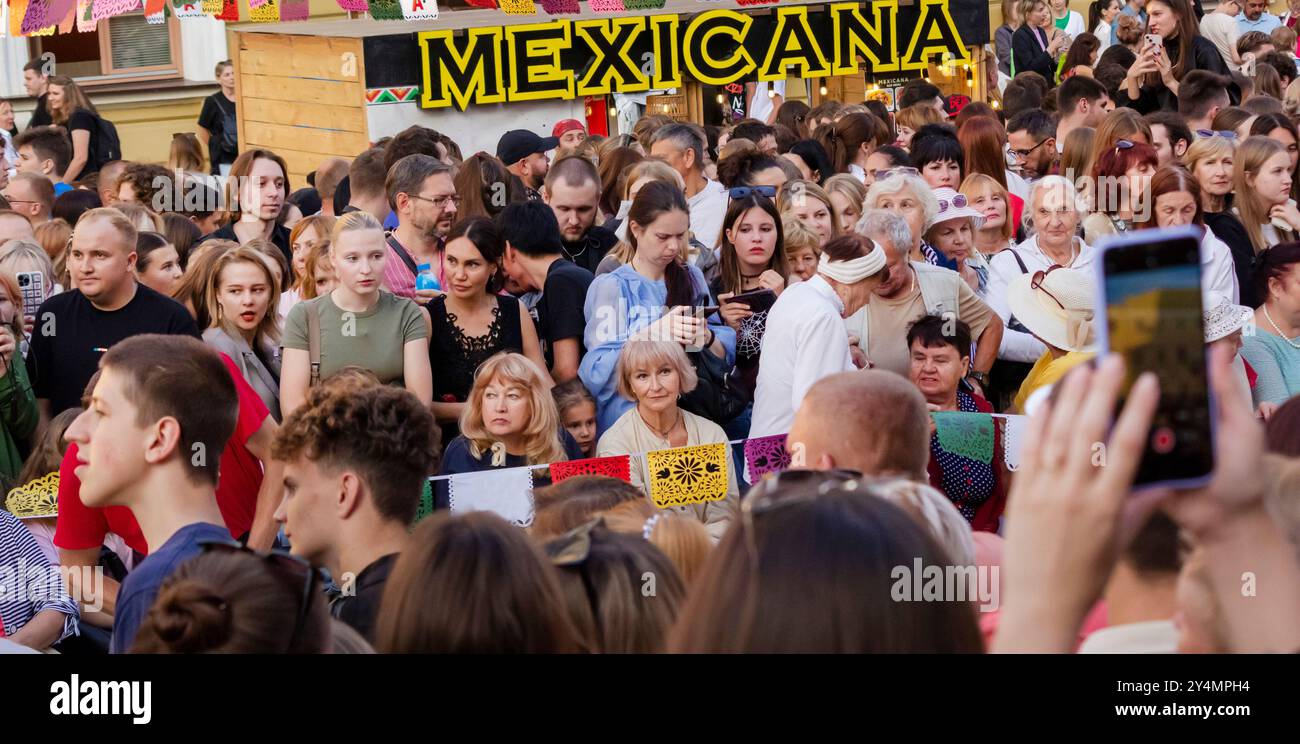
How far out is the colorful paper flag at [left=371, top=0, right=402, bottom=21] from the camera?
1114 cm

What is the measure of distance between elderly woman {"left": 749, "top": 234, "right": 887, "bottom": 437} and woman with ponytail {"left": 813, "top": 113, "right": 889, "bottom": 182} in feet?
13.6

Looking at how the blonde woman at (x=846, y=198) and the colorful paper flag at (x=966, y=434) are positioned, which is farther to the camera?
the blonde woman at (x=846, y=198)

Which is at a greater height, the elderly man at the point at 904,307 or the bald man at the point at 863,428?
the elderly man at the point at 904,307

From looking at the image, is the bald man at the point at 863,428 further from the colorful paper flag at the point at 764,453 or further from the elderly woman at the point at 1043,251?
the elderly woman at the point at 1043,251

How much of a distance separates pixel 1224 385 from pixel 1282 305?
4493 millimetres

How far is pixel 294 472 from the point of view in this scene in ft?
11.1

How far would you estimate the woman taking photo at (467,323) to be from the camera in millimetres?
5520

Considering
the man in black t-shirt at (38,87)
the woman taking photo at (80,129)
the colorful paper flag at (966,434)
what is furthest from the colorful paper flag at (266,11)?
the colorful paper flag at (966,434)

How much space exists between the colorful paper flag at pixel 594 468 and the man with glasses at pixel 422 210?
156 centimetres

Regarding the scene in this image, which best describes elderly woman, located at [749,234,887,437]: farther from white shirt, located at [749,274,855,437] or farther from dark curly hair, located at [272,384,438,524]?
dark curly hair, located at [272,384,438,524]
